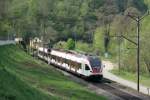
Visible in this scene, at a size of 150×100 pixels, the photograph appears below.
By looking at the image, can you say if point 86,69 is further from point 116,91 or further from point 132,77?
point 132,77

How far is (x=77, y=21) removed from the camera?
162 m

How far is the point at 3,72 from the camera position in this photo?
30.0 m

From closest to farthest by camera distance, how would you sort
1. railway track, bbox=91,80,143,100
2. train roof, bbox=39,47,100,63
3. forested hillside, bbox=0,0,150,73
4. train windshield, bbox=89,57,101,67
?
railway track, bbox=91,80,143,100 → train windshield, bbox=89,57,101,67 → train roof, bbox=39,47,100,63 → forested hillside, bbox=0,0,150,73

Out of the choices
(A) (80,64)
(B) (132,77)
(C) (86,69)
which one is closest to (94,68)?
(C) (86,69)

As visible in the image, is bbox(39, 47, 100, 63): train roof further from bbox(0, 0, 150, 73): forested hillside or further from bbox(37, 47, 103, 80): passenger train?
bbox(0, 0, 150, 73): forested hillside

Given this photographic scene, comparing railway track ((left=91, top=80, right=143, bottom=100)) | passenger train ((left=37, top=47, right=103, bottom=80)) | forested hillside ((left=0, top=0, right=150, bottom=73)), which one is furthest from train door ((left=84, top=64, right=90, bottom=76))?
forested hillside ((left=0, top=0, right=150, bottom=73))

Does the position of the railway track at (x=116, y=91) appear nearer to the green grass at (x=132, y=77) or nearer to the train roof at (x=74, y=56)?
the train roof at (x=74, y=56)

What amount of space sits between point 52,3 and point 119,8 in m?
24.1

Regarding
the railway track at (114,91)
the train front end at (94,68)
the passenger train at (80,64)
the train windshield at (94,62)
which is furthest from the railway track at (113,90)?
the train windshield at (94,62)

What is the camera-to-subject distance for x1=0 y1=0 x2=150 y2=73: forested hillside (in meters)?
113

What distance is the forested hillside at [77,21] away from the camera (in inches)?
4437

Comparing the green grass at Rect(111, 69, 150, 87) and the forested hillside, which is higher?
the forested hillside

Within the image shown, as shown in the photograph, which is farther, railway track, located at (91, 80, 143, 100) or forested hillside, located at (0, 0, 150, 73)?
forested hillside, located at (0, 0, 150, 73)

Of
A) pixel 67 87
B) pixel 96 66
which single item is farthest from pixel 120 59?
pixel 67 87
